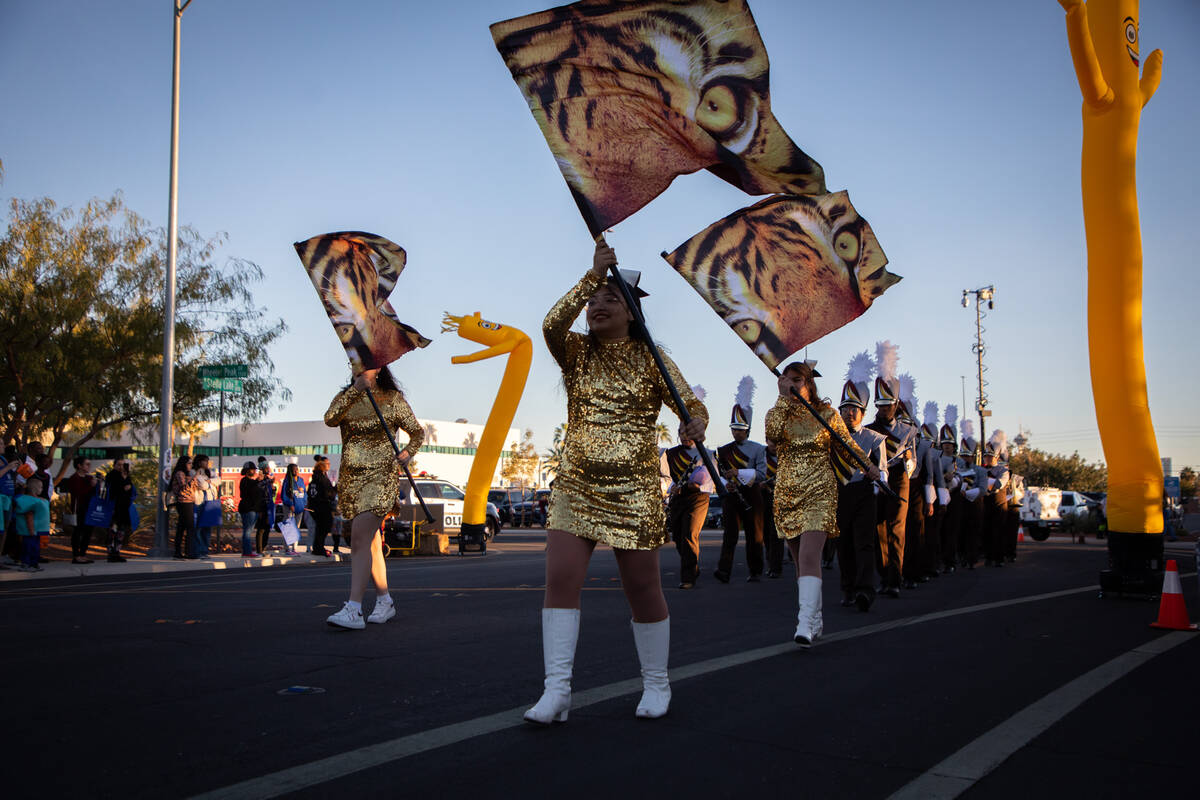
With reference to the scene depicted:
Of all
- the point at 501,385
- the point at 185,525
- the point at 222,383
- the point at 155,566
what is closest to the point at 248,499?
the point at 185,525

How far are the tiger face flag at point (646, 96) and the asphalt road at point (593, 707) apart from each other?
242 centimetres

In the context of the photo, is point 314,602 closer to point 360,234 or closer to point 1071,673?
point 360,234

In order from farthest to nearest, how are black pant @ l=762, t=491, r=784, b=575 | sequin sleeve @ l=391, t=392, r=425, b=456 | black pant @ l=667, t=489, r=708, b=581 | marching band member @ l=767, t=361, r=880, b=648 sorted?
black pant @ l=762, t=491, r=784, b=575 < black pant @ l=667, t=489, r=708, b=581 < sequin sleeve @ l=391, t=392, r=425, b=456 < marching band member @ l=767, t=361, r=880, b=648

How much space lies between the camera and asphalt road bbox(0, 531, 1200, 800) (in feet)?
10.7

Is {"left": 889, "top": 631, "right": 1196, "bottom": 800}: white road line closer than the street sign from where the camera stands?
Yes

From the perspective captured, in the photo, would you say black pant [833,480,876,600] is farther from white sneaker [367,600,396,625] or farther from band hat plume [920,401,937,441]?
band hat plume [920,401,937,441]

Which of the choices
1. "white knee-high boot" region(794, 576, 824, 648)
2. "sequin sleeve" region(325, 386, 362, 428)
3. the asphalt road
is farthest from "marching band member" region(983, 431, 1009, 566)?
"sequin sleeve" region(325, 386, 362, 428)

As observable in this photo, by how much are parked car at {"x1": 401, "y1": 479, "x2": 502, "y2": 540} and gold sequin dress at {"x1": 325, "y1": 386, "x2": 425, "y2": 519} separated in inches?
480

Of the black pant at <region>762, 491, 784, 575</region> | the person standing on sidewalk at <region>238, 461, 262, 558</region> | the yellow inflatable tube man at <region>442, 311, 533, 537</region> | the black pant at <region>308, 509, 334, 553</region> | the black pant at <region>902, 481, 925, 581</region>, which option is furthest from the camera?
the yellow inflatable tube man at <region>442, 311, 533, 537</region>

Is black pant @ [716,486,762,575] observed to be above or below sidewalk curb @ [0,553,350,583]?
above

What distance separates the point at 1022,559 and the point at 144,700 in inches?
711

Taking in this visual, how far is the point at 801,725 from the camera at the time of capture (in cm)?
404

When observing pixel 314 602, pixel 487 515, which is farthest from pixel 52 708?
pixel 487 515

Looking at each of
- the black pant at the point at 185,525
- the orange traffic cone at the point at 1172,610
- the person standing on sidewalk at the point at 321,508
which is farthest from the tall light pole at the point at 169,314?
the orange traffic cone at the point at 1172,610
